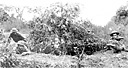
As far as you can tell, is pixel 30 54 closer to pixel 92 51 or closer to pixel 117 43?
pixel 92 51

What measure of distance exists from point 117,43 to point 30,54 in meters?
2.07

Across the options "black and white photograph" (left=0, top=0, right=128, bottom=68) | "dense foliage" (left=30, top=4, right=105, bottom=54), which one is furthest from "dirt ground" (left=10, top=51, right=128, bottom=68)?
"dense foliage" (left=30, top=4, right=105, bottom=54)

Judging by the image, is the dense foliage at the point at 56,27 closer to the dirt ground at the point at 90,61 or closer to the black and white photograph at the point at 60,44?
the black and white photograph at the point at 60,44

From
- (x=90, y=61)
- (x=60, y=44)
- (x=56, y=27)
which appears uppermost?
(x=56, y=27)

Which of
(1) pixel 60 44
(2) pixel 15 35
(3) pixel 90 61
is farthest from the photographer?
(2) pixel 15 35

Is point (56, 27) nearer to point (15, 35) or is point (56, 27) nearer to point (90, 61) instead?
point (90, 61)

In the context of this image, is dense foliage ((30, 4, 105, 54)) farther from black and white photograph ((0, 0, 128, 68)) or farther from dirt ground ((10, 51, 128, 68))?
dirt ground ((10, 51, 128, 68))

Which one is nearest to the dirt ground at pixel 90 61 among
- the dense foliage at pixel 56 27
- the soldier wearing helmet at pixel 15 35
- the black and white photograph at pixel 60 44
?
the black and white photograph at pixel 60 44

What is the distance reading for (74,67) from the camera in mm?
3973

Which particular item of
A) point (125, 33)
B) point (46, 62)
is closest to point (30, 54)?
point (46, 62)

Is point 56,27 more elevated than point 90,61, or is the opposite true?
point 56,27

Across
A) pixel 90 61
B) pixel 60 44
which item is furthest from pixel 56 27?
pixel 90 61

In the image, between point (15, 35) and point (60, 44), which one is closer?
point (60, 44)

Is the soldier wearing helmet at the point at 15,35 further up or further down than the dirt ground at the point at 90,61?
further up
